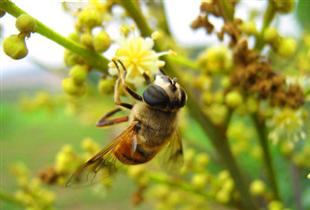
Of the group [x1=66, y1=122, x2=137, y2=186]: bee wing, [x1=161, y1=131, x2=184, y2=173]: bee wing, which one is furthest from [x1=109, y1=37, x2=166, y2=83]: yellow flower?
[x1=161, y1=131, x2=184, y2=173]: bee wing

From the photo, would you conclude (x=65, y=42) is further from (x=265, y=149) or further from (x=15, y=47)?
(x=265, y=149)

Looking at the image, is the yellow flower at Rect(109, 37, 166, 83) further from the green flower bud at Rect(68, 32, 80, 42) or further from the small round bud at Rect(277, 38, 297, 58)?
the small round bud at Rect(277, 38, 297, 58)

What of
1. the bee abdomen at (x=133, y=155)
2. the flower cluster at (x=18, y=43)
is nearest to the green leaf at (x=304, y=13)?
the bee abdomen at (x=133, y=155)

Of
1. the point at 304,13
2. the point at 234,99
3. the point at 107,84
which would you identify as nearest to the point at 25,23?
the point at 107,84

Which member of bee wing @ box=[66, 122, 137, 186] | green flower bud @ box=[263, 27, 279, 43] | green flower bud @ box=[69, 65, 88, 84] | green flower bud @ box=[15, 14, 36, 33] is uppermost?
green flower bud @ box=[263, 27, 279, 43]

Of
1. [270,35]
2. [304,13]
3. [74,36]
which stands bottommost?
[74,36]

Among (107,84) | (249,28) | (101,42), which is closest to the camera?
(101,42)
